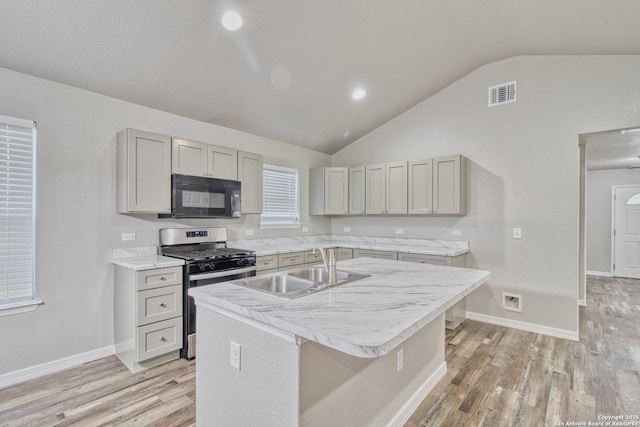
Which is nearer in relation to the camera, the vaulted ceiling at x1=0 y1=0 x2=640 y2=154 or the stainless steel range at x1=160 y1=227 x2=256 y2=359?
the vaulted ceiling at x1=0 y1=0 x2=640 y2=154

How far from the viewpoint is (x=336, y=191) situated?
4.91 meters

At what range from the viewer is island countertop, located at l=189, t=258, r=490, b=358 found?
3.51 ft

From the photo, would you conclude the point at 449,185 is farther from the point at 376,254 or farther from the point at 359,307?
the point at 359,307

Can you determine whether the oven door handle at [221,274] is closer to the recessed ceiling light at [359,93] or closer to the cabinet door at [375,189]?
the cabinet door at [375,189]

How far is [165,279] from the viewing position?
8.97 ft

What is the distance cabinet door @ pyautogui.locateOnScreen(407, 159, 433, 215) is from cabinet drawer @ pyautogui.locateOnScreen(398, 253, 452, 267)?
2.12 ft

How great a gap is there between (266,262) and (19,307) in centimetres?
213

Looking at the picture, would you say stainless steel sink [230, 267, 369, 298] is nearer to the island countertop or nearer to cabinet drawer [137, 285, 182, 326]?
the island countertop

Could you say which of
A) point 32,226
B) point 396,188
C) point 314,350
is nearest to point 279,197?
point 396,188

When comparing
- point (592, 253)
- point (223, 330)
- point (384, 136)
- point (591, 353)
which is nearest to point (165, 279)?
point (223, 330)

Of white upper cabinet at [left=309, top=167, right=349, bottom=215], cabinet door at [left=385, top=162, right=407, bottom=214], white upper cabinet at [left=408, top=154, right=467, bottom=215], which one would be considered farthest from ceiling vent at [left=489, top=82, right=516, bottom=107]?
white upper cabinet at [left=309, top=167, right=349, bottom=215]

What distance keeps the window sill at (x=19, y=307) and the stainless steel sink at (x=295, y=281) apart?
201 cm

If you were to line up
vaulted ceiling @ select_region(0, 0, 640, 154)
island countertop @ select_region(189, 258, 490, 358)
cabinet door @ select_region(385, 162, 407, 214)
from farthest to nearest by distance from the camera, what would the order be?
cabinet door @ select_region(385, 162, 407, 214) → vaulted ceiling @ select_region(0, 0, 640, 154) → island countertop @ select_region(189, 258, 490, 358)

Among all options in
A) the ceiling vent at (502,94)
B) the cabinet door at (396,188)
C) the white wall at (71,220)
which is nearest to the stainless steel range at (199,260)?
the white wall at (71,220)
